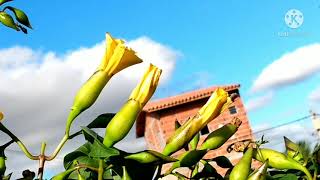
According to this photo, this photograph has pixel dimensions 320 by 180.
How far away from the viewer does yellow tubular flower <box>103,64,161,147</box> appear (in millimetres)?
1299

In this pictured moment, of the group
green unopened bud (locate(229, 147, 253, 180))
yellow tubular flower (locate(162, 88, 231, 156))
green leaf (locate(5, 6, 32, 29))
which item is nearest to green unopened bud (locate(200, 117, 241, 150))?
yellow tubular flower (locate(162, 88, 231, 156))

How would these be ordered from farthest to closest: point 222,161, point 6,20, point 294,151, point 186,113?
point 186,113 < point 294,151 < point 222,161 < point 6,20

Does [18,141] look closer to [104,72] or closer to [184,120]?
[104,72]

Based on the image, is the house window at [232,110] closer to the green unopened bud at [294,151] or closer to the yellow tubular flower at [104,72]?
the green unopened bud at [294,151]

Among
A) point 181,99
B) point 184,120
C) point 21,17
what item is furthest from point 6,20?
point 184,120

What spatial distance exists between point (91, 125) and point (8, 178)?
10.9 inches

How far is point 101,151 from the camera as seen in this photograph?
3.79ft

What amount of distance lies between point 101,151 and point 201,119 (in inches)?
15.2

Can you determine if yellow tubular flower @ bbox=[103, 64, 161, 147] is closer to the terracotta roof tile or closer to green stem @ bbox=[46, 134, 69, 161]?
green stem @ bbox=[46, 134, 69, 161]

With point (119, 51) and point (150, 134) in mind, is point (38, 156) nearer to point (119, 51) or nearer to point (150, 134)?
point (119, 51)

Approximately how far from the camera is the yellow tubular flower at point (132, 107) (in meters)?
1.30

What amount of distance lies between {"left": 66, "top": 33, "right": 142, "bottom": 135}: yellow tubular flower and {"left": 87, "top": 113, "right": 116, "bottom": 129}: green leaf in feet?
0.16

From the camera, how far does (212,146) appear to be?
150 centimetres

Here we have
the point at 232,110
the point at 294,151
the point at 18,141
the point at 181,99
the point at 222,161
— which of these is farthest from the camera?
the point at 232,110
